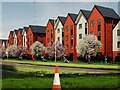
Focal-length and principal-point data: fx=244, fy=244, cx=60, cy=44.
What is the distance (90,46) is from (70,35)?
45.3 ft

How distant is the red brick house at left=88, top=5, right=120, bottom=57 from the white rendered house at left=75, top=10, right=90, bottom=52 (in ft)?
6.57

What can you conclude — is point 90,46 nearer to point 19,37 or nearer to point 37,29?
point 37,29

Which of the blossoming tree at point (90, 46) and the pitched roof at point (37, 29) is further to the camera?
the pitched roof at point (37, 29)

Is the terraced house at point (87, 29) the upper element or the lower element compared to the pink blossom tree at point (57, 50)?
upper

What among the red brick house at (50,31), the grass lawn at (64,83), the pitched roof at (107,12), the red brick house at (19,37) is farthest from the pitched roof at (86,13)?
the grass lawn at (64,83)

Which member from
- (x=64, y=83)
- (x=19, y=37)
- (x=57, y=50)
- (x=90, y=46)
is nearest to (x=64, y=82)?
(x=64, y=83)

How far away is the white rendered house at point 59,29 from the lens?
228 ft

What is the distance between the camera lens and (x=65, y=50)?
214ft

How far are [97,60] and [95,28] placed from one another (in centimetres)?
778

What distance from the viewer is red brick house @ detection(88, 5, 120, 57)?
54.8 meters

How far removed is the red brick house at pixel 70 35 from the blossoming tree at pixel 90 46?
994 centimetres

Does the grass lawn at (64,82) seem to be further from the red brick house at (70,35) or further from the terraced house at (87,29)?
the red brick house at (70,35)

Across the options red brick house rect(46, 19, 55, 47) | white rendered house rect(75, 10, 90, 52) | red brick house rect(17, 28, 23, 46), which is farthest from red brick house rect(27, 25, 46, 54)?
white rendered house rect(75, 10, 90, 52)

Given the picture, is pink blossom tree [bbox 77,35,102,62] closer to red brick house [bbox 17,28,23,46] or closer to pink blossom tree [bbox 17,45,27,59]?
pink blossom tree [bbox 17,45,27,59]
